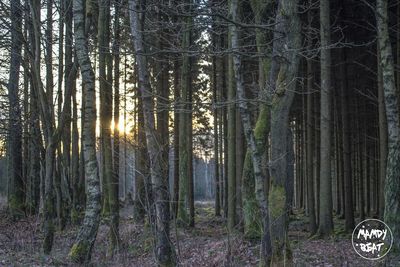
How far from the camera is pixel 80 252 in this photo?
9531mm

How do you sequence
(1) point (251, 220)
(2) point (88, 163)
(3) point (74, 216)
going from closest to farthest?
(2) point (88, 163)
(1) point (251, 220)
(3) point (74, 216)

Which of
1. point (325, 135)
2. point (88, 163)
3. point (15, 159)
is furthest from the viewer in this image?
point (15, 159)

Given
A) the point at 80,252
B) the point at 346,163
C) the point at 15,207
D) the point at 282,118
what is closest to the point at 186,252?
the point at 80,252

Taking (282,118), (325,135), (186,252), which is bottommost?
(186,252)

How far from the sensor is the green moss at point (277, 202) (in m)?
8.09

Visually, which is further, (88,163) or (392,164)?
(88,163)

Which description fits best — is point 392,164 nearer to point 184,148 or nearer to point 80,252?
point 80,252

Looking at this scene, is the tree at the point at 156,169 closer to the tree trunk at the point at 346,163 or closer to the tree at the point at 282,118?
the tree at the point at 282,118

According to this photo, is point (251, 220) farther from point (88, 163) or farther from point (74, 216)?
point (74, 216)

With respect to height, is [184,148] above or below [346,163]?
above

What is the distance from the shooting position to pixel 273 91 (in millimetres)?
8125

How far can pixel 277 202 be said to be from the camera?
8141mm

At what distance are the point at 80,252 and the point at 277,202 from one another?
4.03 meters

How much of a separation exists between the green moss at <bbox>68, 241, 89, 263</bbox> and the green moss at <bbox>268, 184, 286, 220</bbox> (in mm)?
3802
